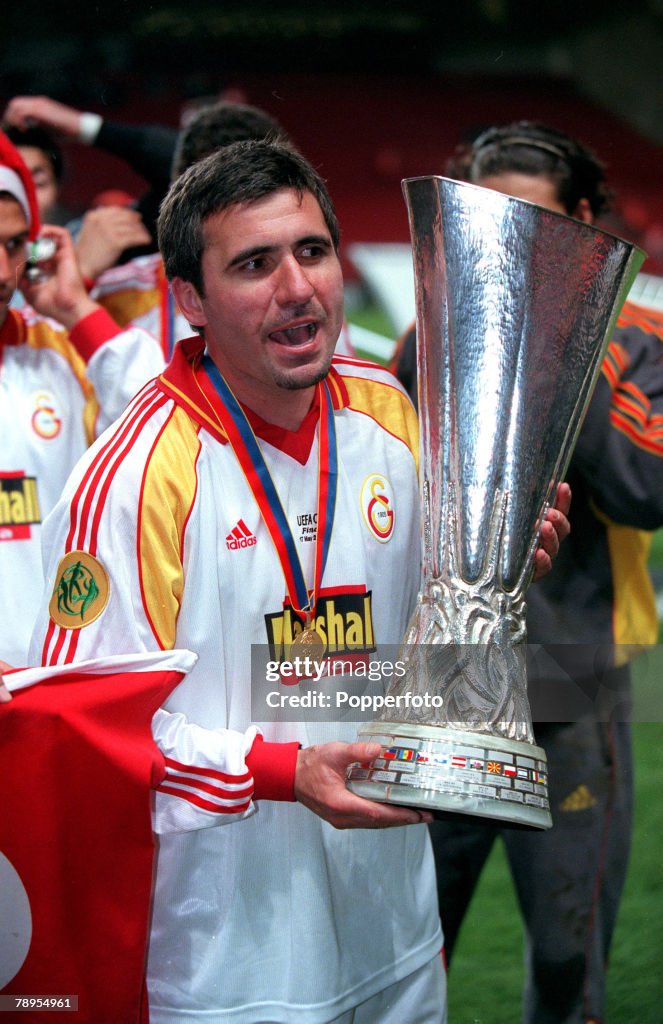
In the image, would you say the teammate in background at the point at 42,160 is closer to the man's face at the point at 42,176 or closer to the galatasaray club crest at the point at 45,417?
the man's face at the point at 42,176

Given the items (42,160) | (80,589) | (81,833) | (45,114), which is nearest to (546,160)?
(45,114)

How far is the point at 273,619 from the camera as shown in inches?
51.4

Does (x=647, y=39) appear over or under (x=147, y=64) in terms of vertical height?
→ over

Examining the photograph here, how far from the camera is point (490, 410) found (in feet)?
4.09

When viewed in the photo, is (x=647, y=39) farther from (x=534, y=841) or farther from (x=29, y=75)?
(x=534, y=841)

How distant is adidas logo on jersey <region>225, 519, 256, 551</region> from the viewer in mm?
1283

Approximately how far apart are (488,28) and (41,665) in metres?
→ 2.44

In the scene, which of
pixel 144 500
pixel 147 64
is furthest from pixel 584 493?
pixel 147 64

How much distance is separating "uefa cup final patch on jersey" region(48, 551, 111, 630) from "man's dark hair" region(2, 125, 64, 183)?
3.42 ft

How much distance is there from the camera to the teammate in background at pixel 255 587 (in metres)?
1.21

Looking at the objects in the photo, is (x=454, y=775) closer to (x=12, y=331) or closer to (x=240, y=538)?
(x=240, y=538)

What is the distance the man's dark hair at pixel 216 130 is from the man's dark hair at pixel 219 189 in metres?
0.61

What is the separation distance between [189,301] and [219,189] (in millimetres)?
143

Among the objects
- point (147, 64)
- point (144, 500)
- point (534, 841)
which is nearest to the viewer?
point (144, 500)
